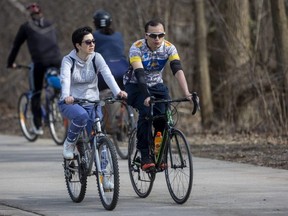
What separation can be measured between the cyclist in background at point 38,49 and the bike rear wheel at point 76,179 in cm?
677

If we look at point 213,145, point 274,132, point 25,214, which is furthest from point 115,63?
point 25,214

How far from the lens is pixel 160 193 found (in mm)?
11000

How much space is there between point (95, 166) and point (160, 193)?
1.16 m

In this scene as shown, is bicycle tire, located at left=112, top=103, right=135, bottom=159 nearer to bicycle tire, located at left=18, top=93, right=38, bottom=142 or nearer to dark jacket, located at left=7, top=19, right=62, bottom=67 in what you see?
dark jacket, located at left=7, top=19, right=62, bottom=67

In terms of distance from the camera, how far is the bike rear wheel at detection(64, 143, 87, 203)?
1041 centimetres

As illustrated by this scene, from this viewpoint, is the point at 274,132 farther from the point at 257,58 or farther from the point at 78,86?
the point at 78,86

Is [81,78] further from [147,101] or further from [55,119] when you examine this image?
[55,119]

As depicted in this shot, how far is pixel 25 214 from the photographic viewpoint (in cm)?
982

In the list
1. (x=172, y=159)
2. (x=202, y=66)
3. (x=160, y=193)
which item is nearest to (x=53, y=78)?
(x=202, y=66)

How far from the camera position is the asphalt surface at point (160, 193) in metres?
9.81

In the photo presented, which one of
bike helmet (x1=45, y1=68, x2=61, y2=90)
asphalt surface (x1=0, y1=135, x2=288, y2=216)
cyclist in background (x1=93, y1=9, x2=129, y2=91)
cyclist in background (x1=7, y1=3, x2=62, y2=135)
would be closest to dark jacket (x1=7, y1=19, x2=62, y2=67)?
cyclist in background (x1=7, y1=3, x2=62, y2=135)

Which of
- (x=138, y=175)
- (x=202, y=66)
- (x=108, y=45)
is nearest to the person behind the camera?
(x=138, y=175)

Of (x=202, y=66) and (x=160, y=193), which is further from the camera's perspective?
(x=202, y=66)

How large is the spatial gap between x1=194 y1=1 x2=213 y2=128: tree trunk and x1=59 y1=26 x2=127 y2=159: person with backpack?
9096mm
